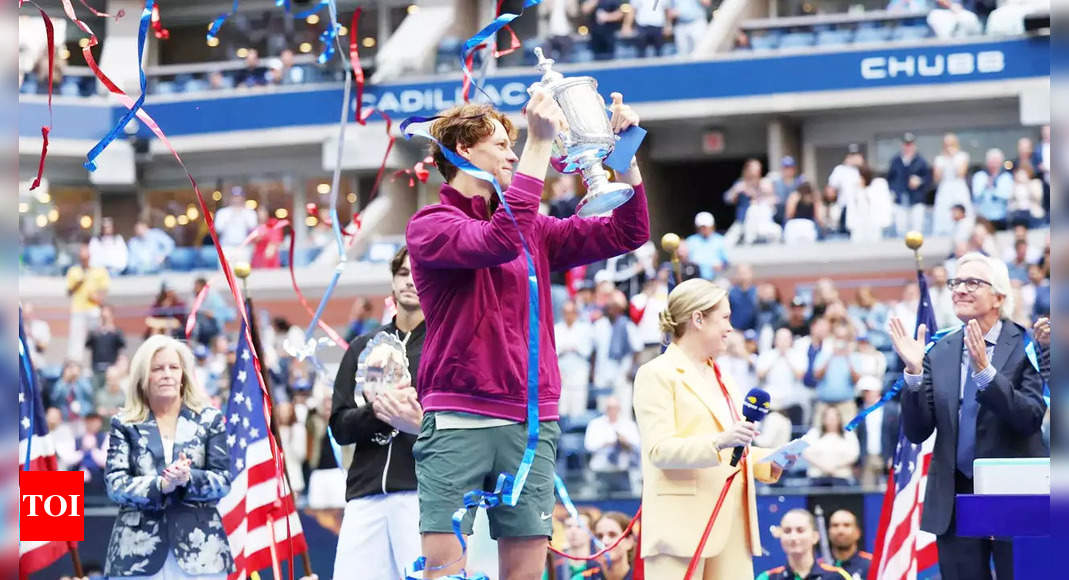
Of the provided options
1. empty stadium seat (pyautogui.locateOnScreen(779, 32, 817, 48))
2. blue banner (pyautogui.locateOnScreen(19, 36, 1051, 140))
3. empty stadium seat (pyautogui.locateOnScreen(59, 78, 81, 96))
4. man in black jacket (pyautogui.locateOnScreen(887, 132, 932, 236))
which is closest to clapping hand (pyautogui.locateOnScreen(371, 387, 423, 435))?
man in black jacket (pyautogui.locateOnScreen(887, 132, 932, 236))

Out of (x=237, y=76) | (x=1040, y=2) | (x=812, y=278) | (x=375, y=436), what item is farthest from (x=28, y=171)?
(x=375, y=436)

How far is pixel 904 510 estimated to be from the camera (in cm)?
677

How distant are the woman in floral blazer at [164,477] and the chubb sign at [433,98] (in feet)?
55.7

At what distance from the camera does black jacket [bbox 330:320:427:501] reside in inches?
212

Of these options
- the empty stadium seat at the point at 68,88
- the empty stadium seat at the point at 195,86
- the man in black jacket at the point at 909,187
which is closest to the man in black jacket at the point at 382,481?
the man in black jacket at the point at 909,187

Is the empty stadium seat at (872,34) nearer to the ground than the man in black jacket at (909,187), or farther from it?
farther from it

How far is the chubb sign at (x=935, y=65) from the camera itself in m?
21.3

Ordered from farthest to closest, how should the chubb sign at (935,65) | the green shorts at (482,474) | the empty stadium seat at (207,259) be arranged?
1. the empty stadium seat at (207,259)
2. the chubb sign at (935,65)
3. the green shorts at (482,474)

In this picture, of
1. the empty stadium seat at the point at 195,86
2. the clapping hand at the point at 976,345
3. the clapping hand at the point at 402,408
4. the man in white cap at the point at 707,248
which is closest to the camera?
the clapping hand at the point at 402,408

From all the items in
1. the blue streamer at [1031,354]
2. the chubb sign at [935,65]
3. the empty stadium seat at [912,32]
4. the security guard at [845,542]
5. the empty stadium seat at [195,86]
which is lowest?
the security guard at [845,542]

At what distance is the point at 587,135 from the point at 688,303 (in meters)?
1.55

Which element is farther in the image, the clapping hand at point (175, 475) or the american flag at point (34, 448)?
the american flag at point (34, 448)

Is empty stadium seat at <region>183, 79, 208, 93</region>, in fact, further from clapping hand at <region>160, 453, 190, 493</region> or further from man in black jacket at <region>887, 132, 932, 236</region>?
clapping hand at <region>160, 453, 190, 493</region>

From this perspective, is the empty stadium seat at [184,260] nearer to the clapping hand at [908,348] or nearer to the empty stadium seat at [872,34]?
the empty stadium seat at [872,34]
